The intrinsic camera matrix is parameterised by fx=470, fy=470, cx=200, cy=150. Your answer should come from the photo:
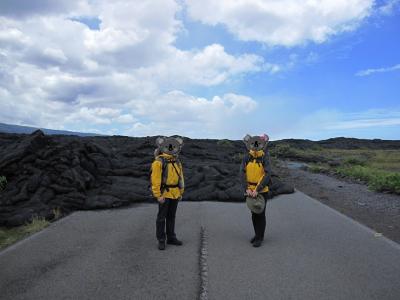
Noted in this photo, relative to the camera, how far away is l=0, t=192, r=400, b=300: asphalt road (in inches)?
227

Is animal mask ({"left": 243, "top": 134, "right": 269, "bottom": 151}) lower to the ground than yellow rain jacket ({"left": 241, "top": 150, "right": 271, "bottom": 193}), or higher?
higher

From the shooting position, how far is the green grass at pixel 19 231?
8.62m

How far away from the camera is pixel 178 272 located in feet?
21.5

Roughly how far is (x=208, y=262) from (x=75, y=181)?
698cm

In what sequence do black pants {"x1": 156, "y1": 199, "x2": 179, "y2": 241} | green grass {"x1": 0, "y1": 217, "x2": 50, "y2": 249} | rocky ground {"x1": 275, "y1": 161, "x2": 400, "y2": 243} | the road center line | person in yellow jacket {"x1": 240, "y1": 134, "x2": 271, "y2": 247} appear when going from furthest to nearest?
rocky ground {"x1": 275, "y1": 161, "x2": 400, "y2": 243}
green grass {"x1": 0, "y1": 217, "x2": 50, "y2": 249}
person in yellow jacket {"x1": 240, "y1": 134, "x2": 271, "y2": 247}
black pants {"x1": 156, "y1": 199, "x2": 179, "y2": 241}
the road center line

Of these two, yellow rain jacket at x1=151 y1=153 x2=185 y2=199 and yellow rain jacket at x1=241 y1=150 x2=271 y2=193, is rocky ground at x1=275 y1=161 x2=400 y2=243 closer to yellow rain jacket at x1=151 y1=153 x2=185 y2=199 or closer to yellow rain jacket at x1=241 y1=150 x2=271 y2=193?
yellow rain jacket at x1=241 y1=150 x2=271 y2=193

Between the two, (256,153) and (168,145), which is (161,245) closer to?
(168,145)

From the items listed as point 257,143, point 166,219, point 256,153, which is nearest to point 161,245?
point 166,219

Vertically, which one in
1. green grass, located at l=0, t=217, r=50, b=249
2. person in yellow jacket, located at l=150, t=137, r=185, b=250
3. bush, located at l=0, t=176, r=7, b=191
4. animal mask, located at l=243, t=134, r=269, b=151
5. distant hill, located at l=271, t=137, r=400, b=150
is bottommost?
green grass, located at l=0, t=217, r=50, b=249

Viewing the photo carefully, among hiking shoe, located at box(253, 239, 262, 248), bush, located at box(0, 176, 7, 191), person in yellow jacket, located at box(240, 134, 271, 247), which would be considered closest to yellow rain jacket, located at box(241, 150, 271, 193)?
person in yellow jacket, located at box(240, 134, 271, 247)

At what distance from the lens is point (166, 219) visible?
333 inches

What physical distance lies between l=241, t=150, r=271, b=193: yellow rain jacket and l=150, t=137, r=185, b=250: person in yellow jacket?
1.21 meters

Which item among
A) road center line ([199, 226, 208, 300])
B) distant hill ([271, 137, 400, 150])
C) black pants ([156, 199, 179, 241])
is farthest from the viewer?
distant hill ([271, 137, 400, 150])

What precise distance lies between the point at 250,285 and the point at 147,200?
24.5 ft
